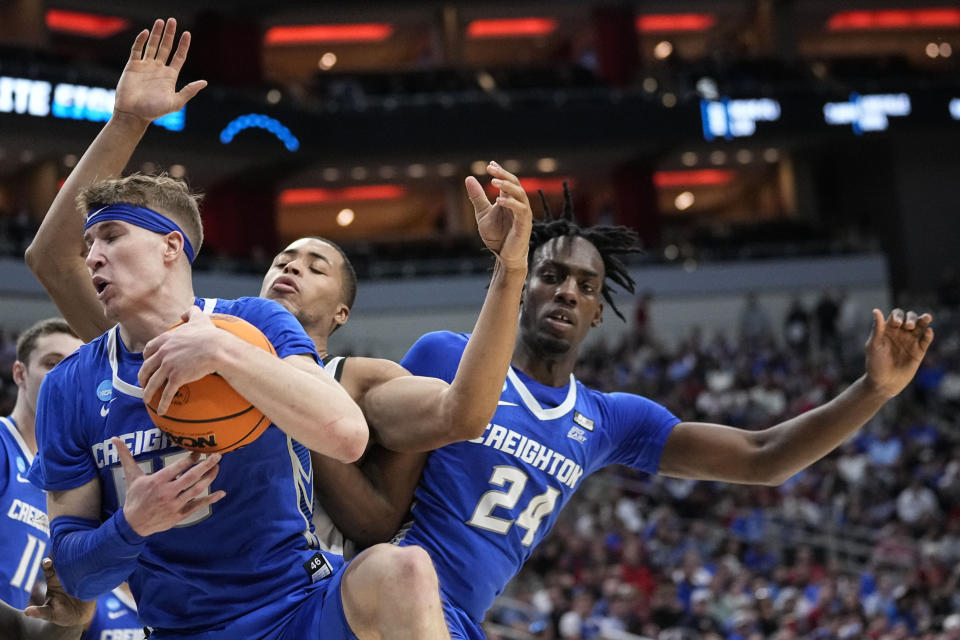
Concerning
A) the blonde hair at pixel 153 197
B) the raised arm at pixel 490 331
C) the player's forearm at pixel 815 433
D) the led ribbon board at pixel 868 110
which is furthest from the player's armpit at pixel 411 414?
the led ribbon board at pixel 868 110

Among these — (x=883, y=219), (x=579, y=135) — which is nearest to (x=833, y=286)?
(x=883, y=219)

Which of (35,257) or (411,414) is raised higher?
(35,257)

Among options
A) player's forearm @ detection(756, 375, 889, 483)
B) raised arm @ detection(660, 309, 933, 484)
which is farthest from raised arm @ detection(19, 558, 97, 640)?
player's forearm @ detection(756, 375, 889, 483)

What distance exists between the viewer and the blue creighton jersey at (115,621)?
5730mm

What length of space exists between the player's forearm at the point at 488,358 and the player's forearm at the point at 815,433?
1866mm

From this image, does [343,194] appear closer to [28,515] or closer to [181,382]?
[28,515]

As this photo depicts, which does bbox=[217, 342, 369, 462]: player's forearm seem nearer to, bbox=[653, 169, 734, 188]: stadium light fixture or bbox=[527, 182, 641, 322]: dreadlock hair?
bbox=[527, 182, 641, 322]: dreadlock hair

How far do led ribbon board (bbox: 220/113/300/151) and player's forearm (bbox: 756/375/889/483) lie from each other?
24.3 m

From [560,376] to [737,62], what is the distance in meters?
27.6

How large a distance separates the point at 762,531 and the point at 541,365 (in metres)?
12.3

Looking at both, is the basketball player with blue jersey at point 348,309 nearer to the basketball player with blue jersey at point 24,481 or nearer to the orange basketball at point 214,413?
the orange basketball at point 214,413

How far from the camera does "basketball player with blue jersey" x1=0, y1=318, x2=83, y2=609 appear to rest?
5.22 metres

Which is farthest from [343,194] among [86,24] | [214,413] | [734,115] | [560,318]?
[214,413]

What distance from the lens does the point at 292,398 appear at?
312 centimetres
